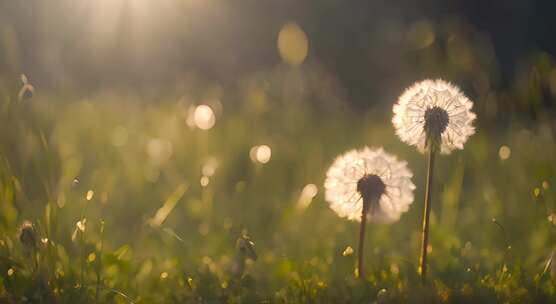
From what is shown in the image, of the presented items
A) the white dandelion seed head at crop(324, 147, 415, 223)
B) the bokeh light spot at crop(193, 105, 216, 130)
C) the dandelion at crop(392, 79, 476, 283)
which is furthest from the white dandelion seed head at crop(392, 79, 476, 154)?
the bokeh light spot at crop(193, 105, 216, 130)

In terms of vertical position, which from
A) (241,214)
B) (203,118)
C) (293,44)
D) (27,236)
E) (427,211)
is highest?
(293,44)

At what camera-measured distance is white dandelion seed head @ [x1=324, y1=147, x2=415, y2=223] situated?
2.18 metres

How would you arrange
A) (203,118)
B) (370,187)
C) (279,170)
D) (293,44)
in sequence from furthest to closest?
(203,118), (293,44), (279,170), (370,187)

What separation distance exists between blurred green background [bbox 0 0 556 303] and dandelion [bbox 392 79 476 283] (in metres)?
0.32

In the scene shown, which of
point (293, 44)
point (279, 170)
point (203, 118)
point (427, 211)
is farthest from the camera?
point (203, 118)

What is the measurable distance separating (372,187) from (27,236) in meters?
1.07

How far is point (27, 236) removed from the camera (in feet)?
6.64

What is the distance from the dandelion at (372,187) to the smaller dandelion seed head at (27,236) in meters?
0.93

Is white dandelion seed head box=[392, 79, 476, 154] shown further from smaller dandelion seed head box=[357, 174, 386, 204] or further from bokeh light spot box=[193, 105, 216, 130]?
bokeh light spot box=[193, 105, 216, 130]

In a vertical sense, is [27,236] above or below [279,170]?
below

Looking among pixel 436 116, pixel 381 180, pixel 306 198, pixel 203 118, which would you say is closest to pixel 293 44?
pixel 203 118

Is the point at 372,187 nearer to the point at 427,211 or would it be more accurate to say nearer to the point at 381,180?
the point at 381,180

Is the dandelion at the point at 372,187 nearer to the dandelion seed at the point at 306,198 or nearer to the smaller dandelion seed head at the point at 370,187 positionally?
the smaller dandelion seed head at the point at 370,187

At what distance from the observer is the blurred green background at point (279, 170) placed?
2.18 metres
